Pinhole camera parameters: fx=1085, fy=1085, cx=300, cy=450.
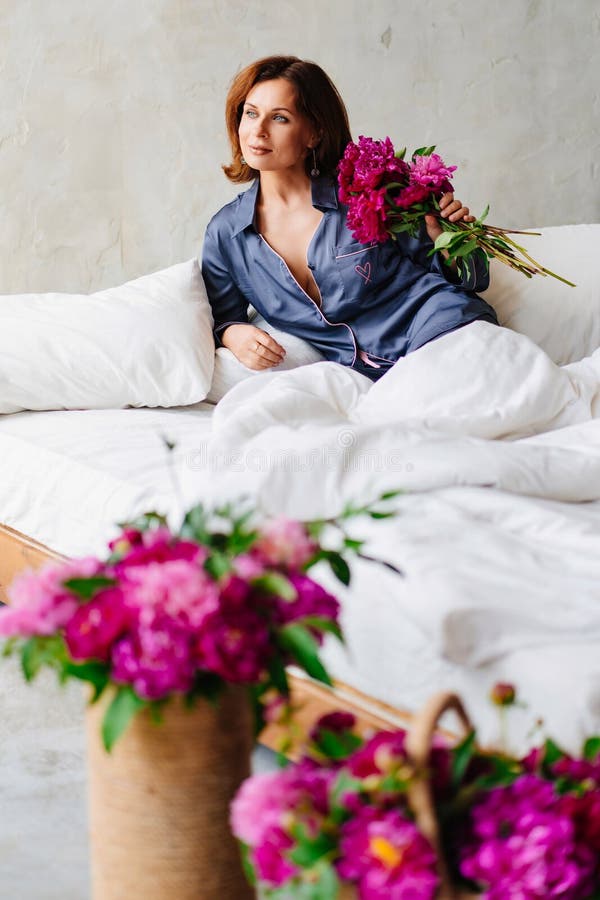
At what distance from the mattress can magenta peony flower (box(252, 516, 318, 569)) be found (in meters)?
0.14

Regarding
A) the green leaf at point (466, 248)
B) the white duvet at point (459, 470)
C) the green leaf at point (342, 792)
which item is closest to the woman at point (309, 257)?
the green leaf at point (466, 248)

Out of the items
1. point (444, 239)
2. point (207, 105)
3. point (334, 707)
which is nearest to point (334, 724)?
point (334, 707)

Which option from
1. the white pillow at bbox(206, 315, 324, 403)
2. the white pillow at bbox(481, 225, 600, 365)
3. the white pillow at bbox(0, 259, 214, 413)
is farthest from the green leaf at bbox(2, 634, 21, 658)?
the white pillow at bbox(481, 225, 600, 365)

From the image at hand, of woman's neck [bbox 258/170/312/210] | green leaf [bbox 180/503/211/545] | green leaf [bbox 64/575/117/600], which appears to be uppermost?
woman's neck [bbox 258/170/312/210]

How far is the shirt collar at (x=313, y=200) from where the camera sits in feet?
9.21

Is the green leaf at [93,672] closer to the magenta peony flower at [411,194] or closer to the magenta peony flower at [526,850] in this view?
the magenta peony flower at [526,850]

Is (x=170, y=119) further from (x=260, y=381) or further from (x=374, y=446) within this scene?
(x=374, y=446)

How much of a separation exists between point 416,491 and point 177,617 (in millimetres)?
809

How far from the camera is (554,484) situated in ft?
5.97

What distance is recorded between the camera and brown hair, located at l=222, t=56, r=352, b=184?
2746 millimetres

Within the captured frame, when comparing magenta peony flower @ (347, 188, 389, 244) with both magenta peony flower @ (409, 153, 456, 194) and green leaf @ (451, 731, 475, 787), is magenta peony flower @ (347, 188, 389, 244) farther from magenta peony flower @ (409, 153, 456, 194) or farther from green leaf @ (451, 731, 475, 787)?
green leaf @ (451, 731, 475, 787)

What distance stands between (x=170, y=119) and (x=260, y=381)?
3.87 ft

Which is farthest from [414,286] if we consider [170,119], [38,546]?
[38,546]

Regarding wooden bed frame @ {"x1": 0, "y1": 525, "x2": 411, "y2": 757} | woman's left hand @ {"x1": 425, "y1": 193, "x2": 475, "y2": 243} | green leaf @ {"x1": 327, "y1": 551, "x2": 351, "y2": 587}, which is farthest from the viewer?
woman's left hand @ {"x1": 425, "y1": 193, "x2": 475, "y2": 243}
